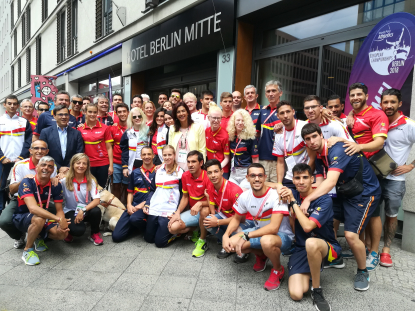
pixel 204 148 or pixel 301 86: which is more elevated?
pixel 301 86

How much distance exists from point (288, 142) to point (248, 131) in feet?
2.02

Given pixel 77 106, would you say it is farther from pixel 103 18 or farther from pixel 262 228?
pixel 103 18

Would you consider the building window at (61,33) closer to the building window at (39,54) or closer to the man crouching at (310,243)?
the building window at (39,54)

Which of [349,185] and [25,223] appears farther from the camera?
[25,223]

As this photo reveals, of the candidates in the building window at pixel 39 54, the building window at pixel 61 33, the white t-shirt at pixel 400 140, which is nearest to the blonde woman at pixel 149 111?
the white t-shirt at pixel 400 140

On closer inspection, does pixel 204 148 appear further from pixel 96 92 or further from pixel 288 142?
pixel 96 92

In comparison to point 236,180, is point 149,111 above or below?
above

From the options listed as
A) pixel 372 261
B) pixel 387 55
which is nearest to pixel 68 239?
pixel 372 261

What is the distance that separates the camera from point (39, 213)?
146 inches

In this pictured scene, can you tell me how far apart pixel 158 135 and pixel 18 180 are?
87.1 inches

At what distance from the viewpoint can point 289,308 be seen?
2.75m

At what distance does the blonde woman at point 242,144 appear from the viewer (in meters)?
4.24

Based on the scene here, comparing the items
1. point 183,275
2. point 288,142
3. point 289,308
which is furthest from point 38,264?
point 288,142

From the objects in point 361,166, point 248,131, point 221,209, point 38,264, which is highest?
point 248,131
